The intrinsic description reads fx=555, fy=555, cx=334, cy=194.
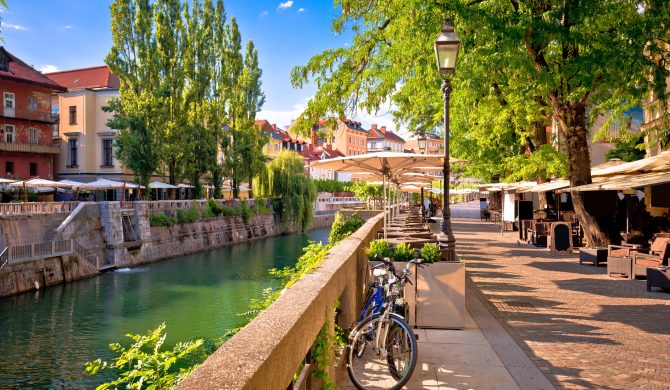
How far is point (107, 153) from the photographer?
1839 inches

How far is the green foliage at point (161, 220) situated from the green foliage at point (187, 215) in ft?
3.14

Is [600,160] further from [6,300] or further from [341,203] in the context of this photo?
[341,203]

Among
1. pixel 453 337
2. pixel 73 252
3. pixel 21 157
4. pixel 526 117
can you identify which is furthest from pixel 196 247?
pixel 453 337

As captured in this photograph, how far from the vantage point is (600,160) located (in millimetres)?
35938

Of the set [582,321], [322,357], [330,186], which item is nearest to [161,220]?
[582,321]

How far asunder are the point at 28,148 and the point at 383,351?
43108 millimetres

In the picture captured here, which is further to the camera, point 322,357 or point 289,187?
point 289,187

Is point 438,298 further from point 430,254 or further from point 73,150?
point 73,150

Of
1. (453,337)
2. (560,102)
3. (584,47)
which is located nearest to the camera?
(453,337)

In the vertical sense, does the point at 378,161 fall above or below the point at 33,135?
below

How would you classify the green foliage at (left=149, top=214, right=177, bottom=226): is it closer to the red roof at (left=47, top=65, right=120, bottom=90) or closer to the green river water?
the green river water

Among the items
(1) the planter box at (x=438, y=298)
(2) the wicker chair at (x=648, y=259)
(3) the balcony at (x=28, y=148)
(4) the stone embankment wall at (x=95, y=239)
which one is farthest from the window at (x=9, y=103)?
(2) the wicker chair at (x=648, y=259)

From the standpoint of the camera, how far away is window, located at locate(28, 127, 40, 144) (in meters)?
41.8

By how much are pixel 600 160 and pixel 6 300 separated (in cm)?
3377
